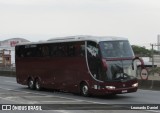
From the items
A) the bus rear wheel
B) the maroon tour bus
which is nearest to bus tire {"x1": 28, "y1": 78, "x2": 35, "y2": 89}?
the bus rear wheel

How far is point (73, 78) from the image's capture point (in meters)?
24.7

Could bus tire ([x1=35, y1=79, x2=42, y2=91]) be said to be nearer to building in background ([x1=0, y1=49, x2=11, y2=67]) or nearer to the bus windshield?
the bus windshield

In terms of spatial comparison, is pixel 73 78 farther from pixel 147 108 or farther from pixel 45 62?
pixel 147 108

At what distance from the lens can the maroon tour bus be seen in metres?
22.2

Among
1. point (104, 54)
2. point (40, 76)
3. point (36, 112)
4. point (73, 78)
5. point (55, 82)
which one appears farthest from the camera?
point (40, 76)

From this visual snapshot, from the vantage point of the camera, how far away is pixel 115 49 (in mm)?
22656

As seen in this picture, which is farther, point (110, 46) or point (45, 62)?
point (45, 62)

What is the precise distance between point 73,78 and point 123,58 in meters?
3.44

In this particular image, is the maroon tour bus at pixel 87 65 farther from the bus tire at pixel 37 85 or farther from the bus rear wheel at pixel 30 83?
the bus rear wheel at pixel 30 83

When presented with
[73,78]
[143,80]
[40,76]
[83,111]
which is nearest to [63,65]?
[73,78]

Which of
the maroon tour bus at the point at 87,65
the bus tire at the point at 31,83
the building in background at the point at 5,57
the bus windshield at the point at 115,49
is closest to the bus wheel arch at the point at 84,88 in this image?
the maroon tour bus at the point at 87,65

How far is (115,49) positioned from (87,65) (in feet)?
5.25

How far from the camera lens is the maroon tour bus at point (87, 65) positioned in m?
22.2

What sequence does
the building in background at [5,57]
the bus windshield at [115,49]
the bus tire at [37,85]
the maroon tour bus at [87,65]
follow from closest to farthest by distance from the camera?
1. the maroon tour bus at [87,65]
2. the bus windshield at [115,49]
3. the bus tire at [37,85]
4. the building in background at [5,57]
